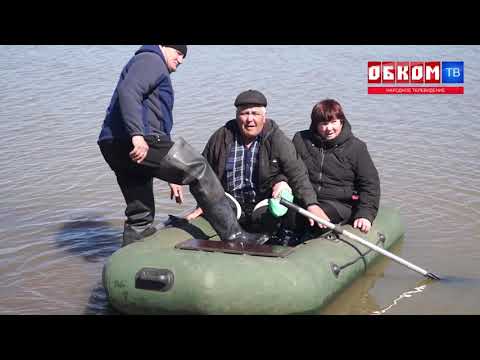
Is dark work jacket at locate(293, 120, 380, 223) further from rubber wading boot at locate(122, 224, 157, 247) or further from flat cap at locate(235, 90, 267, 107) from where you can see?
rubber wading boot at locate(122, 224, 157, 247)

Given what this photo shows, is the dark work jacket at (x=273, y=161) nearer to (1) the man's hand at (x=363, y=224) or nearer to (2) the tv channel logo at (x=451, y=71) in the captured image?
(1) the man's hand at (x=363, y=224)

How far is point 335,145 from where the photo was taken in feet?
17.1

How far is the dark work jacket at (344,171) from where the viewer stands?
519 centimetres

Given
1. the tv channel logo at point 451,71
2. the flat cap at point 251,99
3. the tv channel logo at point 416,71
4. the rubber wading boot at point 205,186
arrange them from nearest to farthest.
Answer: the rubber wading boot at point 205,186, the flat cap at point 251,99, the tv channel logo at point 451,71, the tv channel logo at point 416,71

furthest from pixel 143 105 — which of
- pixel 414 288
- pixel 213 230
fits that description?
pixel 414 288

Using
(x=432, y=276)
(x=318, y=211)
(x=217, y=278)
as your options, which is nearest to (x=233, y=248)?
(x=217, y=278)

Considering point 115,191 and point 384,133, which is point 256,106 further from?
point 384,133

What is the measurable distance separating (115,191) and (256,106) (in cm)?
297

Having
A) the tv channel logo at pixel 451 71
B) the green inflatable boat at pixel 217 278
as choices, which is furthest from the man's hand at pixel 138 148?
the tv channel logo at pixel 451 71

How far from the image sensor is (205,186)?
464 cm

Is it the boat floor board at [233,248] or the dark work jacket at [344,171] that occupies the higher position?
the dark work jacket at [344,171]

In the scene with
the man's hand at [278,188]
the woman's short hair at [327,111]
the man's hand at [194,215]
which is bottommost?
the man's hand at [194,215]

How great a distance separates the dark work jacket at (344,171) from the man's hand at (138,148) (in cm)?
134
